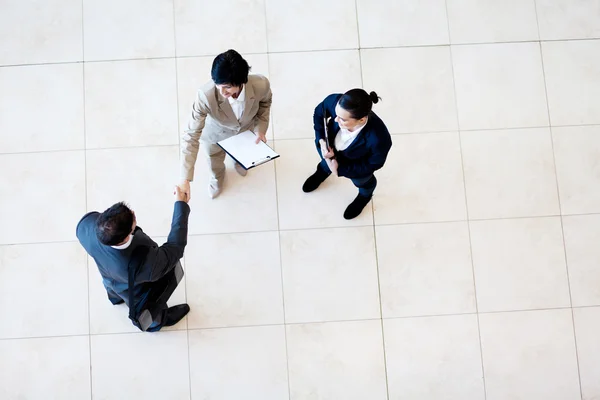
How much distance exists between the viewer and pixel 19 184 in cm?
351

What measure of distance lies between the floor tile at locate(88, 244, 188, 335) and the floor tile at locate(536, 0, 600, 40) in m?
3.10

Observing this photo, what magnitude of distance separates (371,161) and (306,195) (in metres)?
0.93

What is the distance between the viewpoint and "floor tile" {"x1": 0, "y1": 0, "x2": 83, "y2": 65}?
3674 millimetres

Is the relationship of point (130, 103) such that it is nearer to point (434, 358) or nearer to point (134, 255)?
point (134, 255)

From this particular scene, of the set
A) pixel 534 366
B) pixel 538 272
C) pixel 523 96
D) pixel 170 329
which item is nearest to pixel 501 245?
pixel 538 272

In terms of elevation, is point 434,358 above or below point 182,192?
below

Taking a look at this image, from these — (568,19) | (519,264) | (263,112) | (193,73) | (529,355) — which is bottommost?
(529,355)

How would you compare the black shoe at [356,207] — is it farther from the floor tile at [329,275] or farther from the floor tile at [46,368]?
the floor tile at [46,368]

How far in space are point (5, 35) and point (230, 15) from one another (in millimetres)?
1531

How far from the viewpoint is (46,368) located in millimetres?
3307

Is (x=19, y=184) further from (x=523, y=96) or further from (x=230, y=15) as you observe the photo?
(x=523, y=96)

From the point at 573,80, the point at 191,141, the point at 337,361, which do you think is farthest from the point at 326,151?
the point at 573,80

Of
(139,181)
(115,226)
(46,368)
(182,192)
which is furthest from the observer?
(139,181)

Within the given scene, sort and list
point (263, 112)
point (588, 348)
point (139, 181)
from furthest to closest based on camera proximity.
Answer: point (139, 181)
point (588, 348)
point (263, 112)
